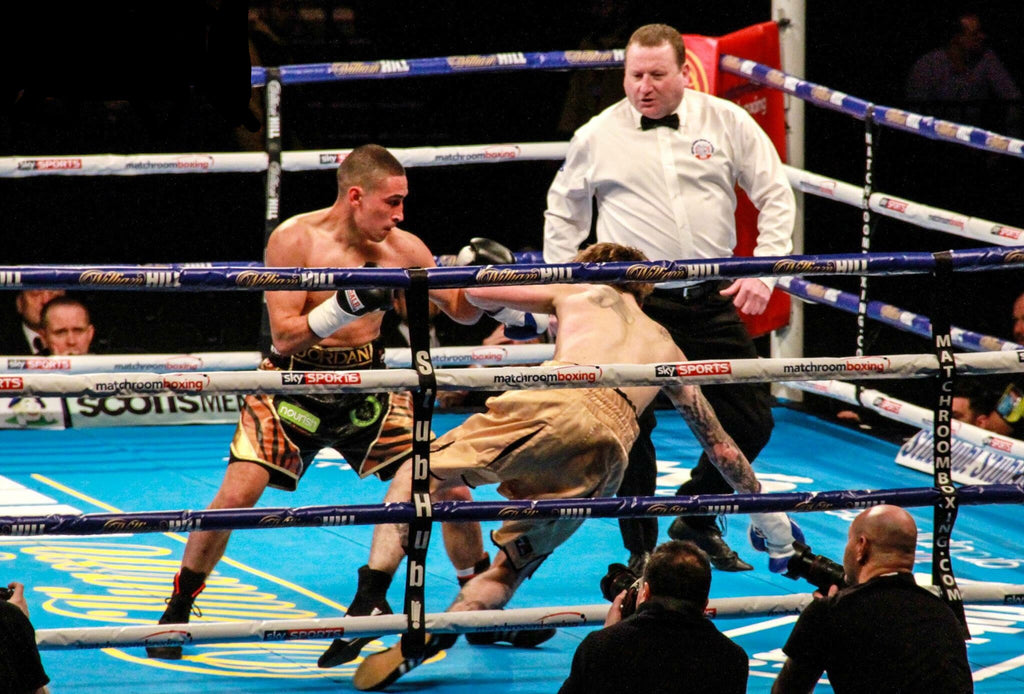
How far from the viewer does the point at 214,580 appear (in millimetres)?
4777

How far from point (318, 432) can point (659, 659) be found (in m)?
1.81

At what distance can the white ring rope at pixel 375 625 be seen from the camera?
3.39m

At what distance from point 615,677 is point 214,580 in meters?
2.21

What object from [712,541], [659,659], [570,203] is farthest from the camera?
[570,203]

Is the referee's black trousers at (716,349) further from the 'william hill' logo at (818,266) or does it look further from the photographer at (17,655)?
the photographer at (17,655)

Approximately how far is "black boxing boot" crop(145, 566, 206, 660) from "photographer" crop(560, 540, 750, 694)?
5.24ft

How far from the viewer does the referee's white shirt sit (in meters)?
5.47

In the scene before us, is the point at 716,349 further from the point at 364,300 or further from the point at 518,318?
the point at 364,300

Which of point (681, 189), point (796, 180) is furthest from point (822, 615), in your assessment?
point (796, 180)

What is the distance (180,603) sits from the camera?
13.7 ft

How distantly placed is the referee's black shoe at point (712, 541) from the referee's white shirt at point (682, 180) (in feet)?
3.14

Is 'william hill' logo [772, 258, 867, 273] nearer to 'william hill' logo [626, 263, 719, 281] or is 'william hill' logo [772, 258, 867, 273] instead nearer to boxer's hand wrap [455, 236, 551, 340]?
'william hill' logo [626, 263, 719, 281]

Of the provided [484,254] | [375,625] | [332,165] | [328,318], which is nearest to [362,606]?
[375,625]

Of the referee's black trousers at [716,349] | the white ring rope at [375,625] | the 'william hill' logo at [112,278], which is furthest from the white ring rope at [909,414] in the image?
the 'william hill' logo at [112,278]
